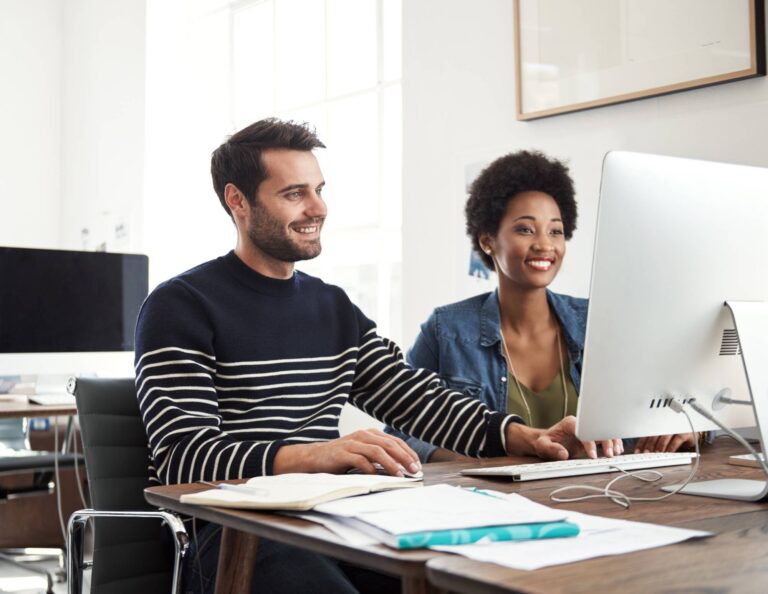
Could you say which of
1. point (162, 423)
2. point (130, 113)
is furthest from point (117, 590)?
point (130, 113)

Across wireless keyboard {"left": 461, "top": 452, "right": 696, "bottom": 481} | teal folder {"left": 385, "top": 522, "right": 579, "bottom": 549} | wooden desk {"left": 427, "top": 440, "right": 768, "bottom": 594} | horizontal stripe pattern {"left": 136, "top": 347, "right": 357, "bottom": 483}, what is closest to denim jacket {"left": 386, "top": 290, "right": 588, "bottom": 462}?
horizontal stripe pattern {"left": 136, "top": 347, "right": 357, "bottom": 483}

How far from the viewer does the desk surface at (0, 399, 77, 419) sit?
3.22 meters

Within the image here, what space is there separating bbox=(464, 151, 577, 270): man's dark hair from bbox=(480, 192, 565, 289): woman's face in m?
0.02

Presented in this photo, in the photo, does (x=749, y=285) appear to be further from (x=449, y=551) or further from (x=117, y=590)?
(x=117, y=590)

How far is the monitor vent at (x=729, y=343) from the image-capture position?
1.25 meters

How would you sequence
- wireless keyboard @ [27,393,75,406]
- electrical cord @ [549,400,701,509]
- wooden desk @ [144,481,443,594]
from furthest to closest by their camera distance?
1. wireless keyboard @ [27,393,75,406]
2. electrical cord @ [549,400,701,509]
3. wooden desk @ [144,481,443,594]

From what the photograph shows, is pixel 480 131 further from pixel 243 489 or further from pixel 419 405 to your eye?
pixel 243 489

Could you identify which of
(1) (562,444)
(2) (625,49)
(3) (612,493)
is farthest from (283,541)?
(2) (625,49)

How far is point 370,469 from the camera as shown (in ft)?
4.40

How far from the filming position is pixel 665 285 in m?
1.19

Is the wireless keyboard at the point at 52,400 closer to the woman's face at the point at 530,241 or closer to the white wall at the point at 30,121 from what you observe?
the woman's face at the point at 530,241

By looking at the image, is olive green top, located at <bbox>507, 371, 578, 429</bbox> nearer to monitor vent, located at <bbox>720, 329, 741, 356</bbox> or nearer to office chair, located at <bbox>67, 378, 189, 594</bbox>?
office chair, located at <bbox>67, 378, 189, 594</bbox>

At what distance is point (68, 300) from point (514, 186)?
2.02 metres

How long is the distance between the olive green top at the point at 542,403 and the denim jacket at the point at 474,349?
0.07ft
